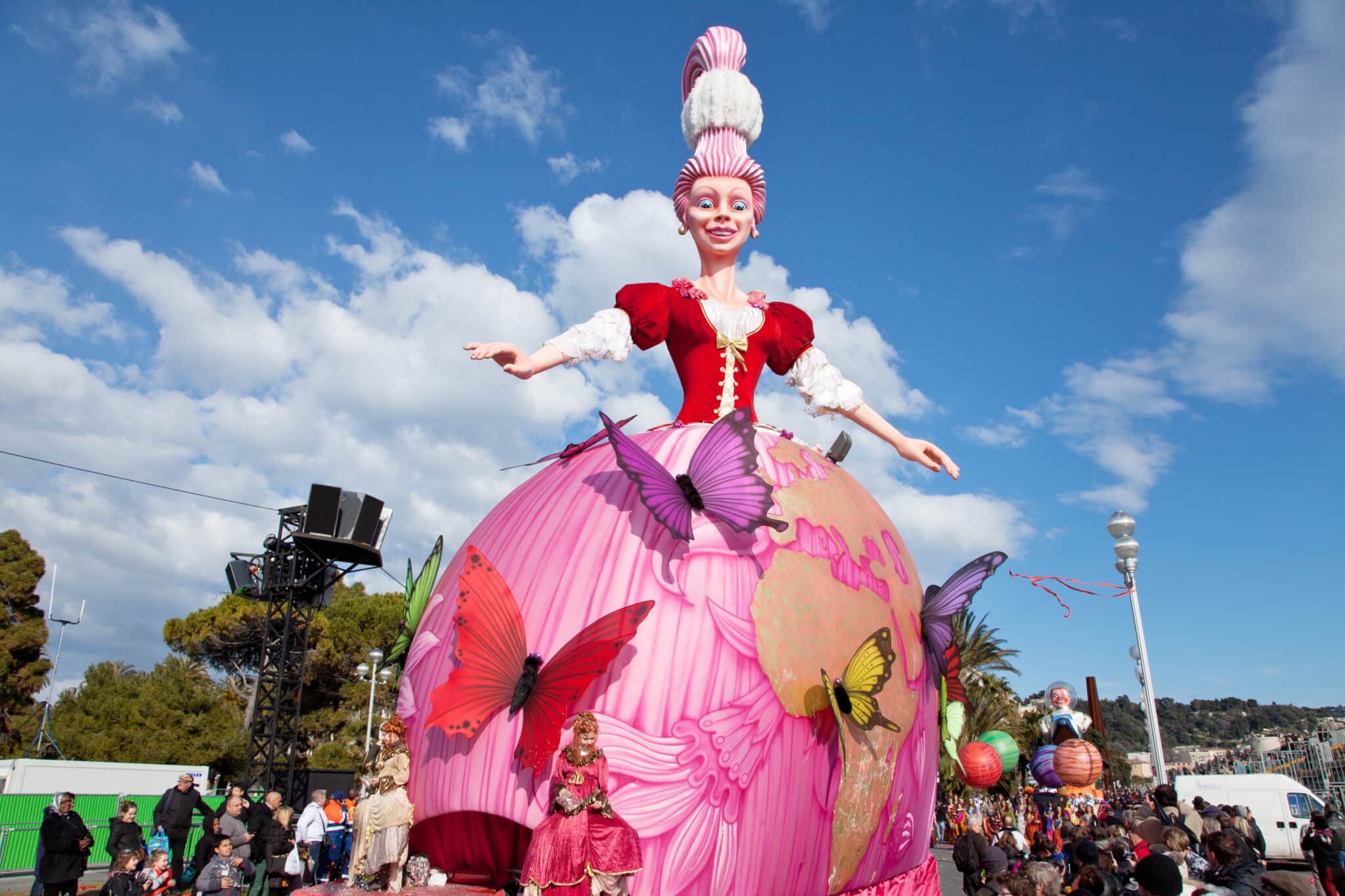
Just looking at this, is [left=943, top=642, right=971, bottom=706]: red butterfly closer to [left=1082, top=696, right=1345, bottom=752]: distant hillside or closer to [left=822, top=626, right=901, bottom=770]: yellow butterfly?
[left=822, top=626, right=901, bottom=770]: yellow butterfly

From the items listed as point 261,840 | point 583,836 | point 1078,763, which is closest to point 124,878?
point 261,840

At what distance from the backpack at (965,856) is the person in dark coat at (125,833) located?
314 inches

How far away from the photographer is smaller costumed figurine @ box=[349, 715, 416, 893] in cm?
488

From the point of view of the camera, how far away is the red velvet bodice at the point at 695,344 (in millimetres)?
6520

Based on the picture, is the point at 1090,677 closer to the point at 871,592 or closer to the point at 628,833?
the point at 871,592

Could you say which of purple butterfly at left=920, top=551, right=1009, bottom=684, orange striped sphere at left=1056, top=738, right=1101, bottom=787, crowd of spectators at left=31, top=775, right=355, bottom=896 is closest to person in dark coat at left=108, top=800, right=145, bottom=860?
crowd of spectators at left=31, top=775, right=355, bottom=896

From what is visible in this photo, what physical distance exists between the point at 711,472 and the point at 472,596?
1637mm

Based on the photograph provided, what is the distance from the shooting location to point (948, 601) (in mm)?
6355

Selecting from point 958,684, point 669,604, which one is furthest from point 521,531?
point 958,684

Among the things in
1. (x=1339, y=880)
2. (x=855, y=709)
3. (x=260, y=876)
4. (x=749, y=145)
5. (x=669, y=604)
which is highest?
(x=749, y=145)

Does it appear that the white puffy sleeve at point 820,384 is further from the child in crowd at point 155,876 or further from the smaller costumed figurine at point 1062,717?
the smaller costumed figurine at point 1062,717

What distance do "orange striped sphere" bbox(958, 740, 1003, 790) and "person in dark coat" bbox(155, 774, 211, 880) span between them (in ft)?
28.4

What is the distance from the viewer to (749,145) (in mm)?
7660

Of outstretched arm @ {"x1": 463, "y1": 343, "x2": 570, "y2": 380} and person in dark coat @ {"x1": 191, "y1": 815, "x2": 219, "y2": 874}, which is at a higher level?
outstretched arm @ {"x1": 463, "y1": 343, "x2": 570, "y2": 380}
